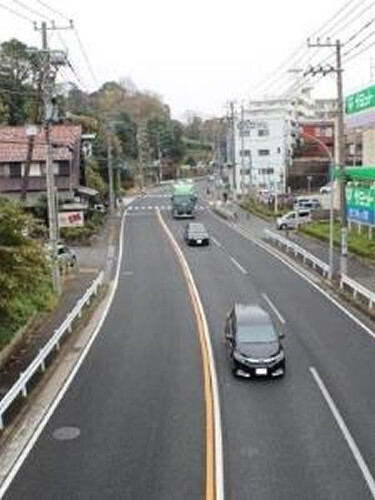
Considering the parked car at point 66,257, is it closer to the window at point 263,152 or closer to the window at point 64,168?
the window at point 64,168

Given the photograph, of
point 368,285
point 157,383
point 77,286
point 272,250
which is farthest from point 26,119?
point 157,383

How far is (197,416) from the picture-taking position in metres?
19.1

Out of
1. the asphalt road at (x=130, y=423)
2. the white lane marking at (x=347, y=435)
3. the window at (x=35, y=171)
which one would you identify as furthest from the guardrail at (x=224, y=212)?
the white lane marking at (x=347, y=435)

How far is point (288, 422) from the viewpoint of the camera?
1870 centimetres

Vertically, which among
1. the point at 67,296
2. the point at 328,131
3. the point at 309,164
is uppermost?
the point at 328,131

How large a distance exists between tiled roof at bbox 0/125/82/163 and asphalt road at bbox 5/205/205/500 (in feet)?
106

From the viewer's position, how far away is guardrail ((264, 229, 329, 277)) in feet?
136

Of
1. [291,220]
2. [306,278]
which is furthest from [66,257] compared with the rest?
[291,220]

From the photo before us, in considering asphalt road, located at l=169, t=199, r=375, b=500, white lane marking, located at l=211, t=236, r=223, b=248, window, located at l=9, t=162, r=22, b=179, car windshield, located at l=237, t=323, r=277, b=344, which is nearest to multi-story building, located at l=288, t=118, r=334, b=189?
white lane marking, located at l=211, t=236, r=223, b=248

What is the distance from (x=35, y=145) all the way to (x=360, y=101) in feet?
79.7

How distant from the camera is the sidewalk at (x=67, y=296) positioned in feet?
78.7

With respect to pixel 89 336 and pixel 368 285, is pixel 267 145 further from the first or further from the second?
pixel 89 336

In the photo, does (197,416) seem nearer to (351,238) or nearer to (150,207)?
(351,238)

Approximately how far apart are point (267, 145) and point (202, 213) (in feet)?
140
